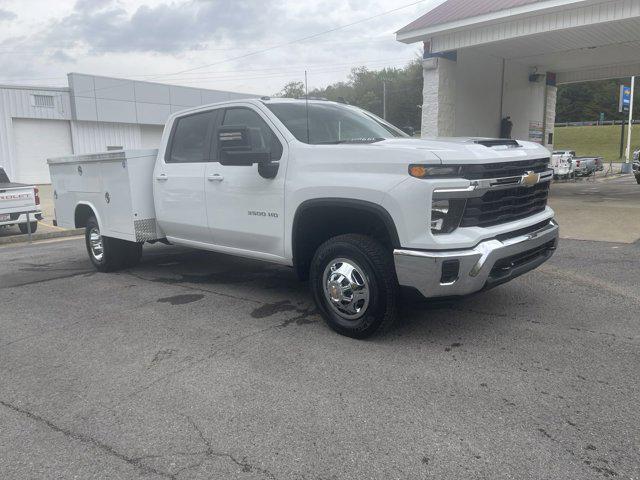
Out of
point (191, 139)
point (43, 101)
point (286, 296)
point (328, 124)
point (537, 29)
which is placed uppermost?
point (43, 101)

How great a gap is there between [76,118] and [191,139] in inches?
1080

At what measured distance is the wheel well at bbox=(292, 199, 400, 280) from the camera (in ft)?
13.4

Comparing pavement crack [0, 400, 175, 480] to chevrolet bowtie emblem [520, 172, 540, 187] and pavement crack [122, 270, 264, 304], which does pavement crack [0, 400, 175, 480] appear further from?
chevrolet bowtie emblem [520, 172, 540, 187]

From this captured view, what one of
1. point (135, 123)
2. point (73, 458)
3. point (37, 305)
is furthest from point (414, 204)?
point (135, 123)

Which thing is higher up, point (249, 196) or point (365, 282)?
point (249, 196)

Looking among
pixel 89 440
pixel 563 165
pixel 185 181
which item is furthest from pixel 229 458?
pixel 563 165

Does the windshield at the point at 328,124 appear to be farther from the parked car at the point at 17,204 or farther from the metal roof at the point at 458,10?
the parked car at the point at 17,204

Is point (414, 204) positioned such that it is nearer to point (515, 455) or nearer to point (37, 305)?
point (515, 455)

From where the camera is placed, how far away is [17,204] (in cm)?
1160

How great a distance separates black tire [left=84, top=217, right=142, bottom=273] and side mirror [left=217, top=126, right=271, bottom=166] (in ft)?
10.6

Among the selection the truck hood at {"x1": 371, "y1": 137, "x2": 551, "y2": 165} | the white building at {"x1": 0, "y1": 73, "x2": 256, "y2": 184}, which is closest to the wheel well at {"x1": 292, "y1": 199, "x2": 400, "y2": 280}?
the truck hood at {"x1": 371, "y1": 137, "x2": 551, "y2": 165}

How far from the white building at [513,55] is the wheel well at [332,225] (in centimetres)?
861

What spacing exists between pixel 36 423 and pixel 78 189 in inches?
190

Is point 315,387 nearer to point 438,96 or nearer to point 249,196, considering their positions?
point 249,196
